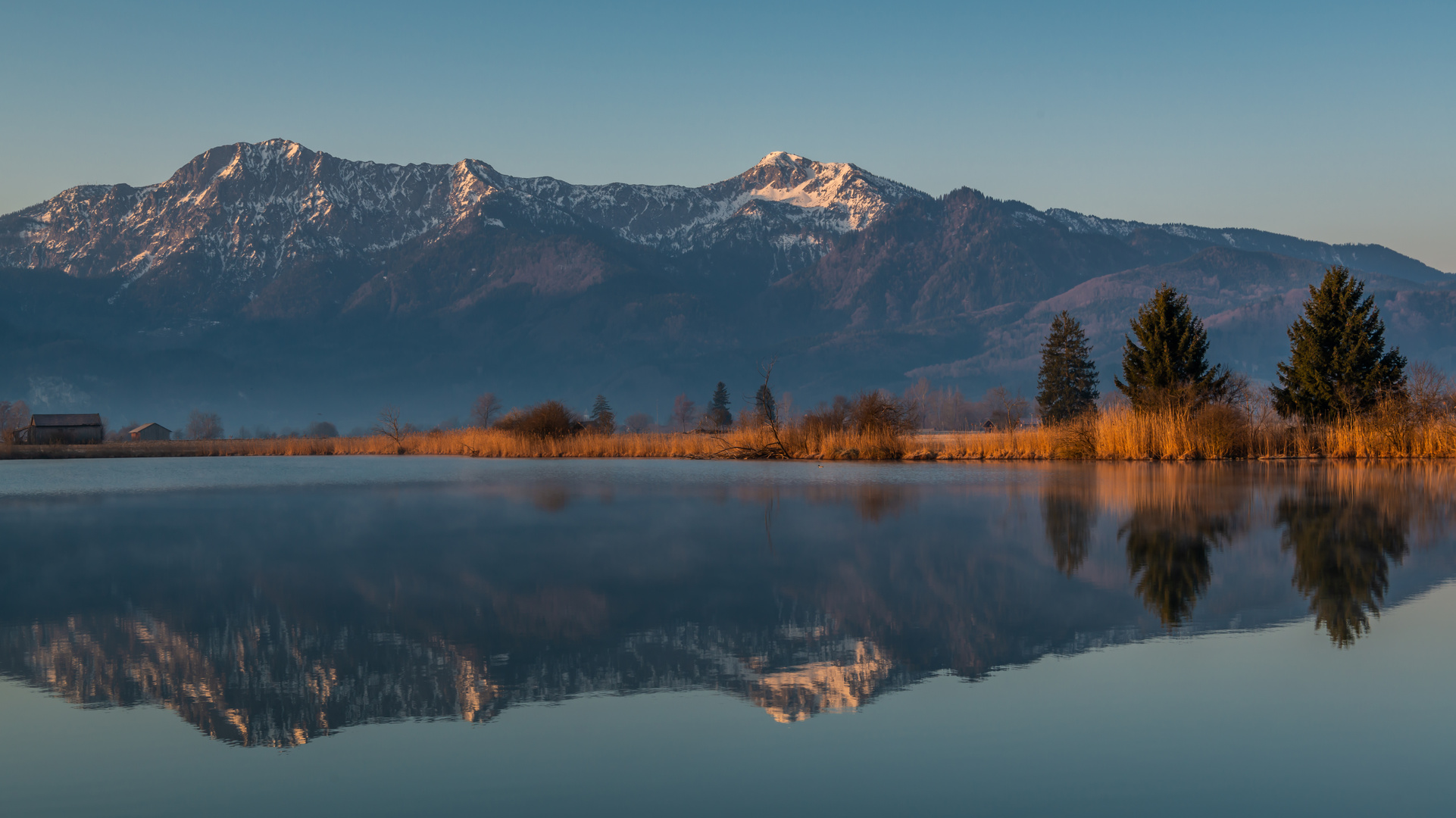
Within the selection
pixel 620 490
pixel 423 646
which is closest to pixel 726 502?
pixel 620 490

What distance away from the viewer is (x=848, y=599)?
8453 millimetres

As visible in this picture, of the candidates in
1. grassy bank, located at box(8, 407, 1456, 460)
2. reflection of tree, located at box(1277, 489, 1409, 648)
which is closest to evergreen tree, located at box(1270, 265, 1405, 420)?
grassy bank, located at box(8, 407, 1456, 460)

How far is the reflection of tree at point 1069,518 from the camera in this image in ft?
35.0

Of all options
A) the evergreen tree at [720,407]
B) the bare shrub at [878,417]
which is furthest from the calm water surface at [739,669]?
the evergreen tree at [720,407]

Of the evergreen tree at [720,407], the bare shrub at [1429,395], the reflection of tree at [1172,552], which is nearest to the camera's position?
the reflection of tree at [1172,552]

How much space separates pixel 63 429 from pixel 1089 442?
61311 mm

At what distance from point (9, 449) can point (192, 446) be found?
7301 mm

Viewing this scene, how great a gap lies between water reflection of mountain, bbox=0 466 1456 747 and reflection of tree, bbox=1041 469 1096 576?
76 mm

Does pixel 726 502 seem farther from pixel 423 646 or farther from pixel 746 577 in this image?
pixel 423 646

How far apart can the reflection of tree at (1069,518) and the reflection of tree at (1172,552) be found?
48cm

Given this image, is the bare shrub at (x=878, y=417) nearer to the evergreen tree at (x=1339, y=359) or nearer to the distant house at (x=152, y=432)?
the evergreen tree at (x=1339, y=359)

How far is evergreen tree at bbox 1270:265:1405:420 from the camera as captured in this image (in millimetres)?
30672

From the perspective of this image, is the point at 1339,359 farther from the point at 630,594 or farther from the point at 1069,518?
the point at 630,594

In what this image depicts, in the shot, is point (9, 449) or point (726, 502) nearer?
point (726, 502)
